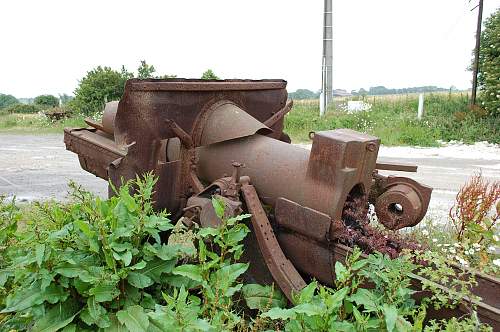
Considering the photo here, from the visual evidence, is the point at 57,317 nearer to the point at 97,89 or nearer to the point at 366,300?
the point at 366,300

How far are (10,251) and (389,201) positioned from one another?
241 centimetres

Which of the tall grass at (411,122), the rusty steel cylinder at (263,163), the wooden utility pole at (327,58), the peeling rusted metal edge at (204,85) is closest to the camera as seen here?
the rusty steel cylinder at (263,163)

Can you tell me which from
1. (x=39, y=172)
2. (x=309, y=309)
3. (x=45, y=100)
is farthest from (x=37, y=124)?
(x=45, y=100)

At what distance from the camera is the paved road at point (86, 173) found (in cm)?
781

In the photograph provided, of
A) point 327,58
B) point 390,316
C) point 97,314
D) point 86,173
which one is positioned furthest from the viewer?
point 327,58

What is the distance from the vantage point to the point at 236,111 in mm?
3457

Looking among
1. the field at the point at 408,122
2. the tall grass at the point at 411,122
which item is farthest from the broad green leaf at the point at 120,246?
the tall grass at the point at 411,122

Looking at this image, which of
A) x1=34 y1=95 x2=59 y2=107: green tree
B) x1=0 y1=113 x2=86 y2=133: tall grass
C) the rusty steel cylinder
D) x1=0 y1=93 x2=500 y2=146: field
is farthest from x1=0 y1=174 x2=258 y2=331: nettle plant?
x1=34 y1=95 x2=59 y2=107: green tree

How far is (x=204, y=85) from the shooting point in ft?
10.9

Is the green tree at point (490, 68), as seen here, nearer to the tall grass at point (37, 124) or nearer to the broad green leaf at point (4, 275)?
the tall grass at point (37, 124)

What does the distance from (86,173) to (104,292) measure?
24.8ft

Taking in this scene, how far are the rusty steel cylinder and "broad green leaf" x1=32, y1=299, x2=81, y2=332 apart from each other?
129 cm

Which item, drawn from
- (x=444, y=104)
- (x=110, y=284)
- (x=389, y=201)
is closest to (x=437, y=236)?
(x=389, y=201)

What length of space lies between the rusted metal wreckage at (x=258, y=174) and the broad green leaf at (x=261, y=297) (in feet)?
0.33
